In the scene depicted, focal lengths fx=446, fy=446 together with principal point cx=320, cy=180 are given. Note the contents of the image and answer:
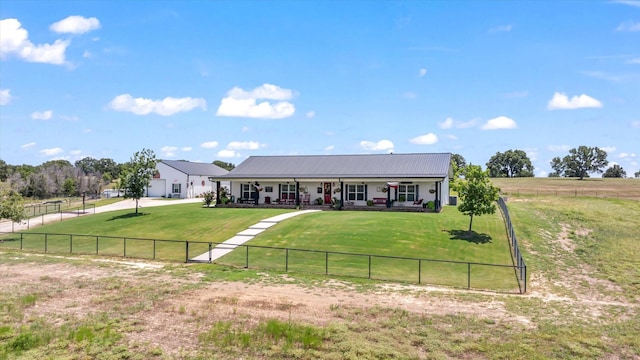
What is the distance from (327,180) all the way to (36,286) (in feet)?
94.5

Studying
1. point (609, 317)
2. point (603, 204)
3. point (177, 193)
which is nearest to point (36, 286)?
point (609, 317)

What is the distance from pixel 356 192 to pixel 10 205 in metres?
29.4

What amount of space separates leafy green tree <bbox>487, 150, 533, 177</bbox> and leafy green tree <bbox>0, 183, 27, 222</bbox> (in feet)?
429

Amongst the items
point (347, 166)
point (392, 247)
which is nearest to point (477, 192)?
point (392, 247)

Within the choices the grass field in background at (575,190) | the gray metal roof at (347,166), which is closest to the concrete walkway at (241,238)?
the gray metal roof at (347,166)

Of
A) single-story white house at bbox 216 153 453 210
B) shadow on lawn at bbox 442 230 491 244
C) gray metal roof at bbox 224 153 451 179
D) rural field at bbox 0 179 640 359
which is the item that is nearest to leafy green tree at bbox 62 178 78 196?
gray metal roof at bbox 224 153 451 179

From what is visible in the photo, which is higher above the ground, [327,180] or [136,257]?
[327,180]

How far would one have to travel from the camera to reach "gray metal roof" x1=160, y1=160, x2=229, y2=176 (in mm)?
66125

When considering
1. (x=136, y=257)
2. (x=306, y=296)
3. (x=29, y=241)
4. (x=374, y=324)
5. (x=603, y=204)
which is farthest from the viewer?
(x=603, y=204)

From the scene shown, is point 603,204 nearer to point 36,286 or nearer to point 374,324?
point 374,324

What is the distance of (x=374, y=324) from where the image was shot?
45.9ft

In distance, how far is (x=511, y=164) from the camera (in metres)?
144

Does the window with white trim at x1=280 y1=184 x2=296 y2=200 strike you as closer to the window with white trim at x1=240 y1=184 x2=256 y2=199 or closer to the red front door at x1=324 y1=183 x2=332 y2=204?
the window with white trim at x1=240 y1=184 x2=256 y2=199

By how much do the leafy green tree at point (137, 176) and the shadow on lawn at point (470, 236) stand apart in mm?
28625
